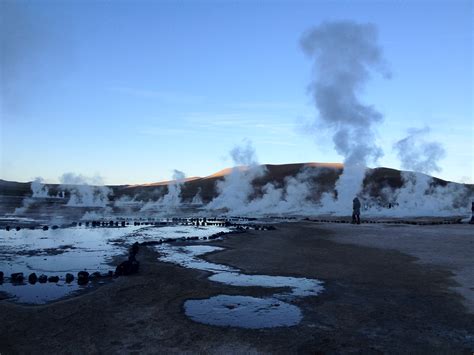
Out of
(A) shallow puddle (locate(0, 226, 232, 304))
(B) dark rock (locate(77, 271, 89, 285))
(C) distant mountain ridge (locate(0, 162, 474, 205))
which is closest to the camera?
(A) shallow puddle (locate(0, 226, 232, 304))

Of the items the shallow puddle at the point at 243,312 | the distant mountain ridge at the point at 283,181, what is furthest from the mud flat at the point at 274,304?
the distant mountain ridge at the point at 283,181

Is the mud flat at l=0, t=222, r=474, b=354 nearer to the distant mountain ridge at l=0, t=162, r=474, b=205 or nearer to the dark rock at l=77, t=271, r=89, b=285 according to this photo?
the dark rock at l=77, t=271, r=89, b=285

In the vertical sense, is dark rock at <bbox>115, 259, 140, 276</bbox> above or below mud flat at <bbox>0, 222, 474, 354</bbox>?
above

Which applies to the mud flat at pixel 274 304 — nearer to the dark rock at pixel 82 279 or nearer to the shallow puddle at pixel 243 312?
the shallow puddle at pixel 243 312

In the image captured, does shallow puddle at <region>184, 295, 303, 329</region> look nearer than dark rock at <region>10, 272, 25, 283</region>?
Yes

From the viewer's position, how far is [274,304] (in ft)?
23.6

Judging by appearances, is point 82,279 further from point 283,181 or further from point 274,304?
point 283,181

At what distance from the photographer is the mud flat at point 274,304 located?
17.4 ft

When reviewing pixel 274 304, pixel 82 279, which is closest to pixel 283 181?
pixel 82 279

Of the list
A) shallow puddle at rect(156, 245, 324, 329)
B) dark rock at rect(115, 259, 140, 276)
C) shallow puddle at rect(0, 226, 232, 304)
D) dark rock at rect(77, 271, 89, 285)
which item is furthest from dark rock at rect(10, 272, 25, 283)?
shallow puddle at rect(156, 245, 324, 329)

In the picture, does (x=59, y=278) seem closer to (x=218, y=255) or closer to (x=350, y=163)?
(x=218, y=255)

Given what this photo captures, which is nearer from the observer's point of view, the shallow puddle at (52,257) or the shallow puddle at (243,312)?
the shallow puddle at (243,312)

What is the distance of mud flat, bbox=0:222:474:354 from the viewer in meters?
5.29

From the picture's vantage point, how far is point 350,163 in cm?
4256
